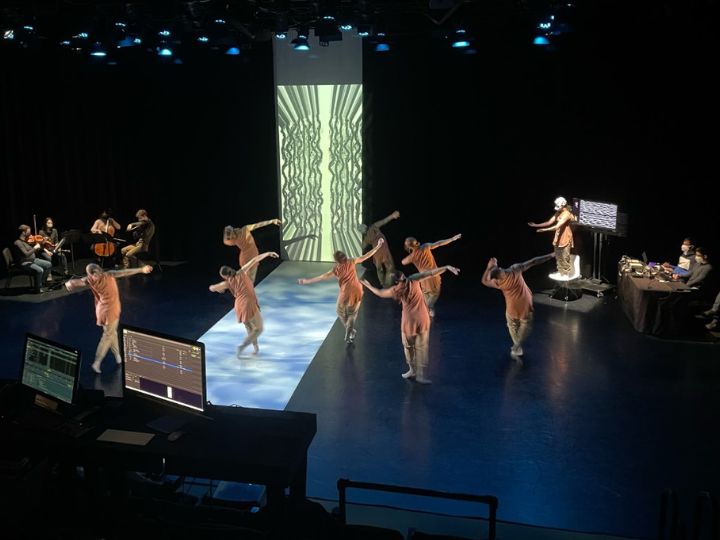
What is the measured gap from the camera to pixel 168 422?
4355 millimetres

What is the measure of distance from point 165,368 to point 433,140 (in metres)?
9.37

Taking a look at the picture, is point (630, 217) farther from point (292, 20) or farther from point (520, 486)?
point (520, 486)

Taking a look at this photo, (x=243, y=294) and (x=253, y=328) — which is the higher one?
(x=243, y=294)

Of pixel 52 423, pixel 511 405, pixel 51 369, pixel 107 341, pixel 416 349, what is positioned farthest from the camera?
pixel 107 341

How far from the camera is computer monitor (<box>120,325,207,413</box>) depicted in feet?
14.1

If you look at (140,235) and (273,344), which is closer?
(273,344)

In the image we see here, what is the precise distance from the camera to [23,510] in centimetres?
351

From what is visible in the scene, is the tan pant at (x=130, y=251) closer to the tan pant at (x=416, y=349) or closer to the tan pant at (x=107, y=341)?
the tan pant at (x=107, y=341)

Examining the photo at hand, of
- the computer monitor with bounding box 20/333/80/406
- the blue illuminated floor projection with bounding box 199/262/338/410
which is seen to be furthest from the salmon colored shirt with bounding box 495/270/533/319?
the computer monitor with bounding box 20/333/80/406

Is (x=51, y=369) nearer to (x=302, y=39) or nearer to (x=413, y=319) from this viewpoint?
(x=413, y=319)

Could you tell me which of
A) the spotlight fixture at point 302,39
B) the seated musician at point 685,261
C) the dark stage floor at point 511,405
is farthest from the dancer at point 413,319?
the spotlight fixture at point 302,39

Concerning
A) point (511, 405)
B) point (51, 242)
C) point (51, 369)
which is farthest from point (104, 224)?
point (51, 369)

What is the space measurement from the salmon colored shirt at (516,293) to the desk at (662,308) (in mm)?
1957

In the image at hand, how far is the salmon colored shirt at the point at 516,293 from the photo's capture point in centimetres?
840
